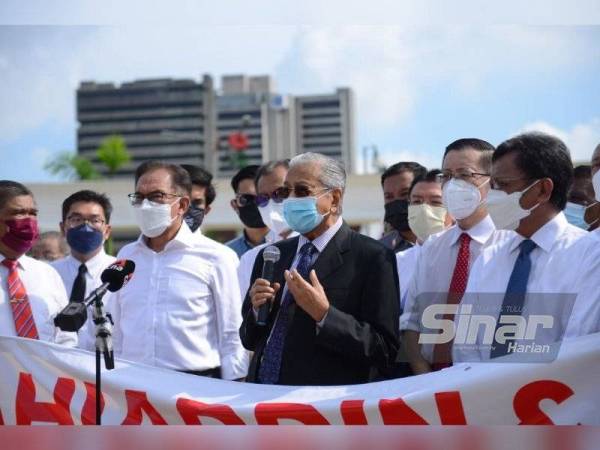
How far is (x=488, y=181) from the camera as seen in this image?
4.74 m

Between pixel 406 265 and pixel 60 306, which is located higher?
pixel 406 265

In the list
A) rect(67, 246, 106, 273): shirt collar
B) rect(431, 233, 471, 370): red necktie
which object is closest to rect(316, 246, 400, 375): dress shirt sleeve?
rect(431, 233, 471, 370): red necktie

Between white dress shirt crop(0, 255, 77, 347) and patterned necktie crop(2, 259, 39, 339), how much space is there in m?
0.02

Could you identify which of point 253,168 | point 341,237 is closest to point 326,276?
point 341,237

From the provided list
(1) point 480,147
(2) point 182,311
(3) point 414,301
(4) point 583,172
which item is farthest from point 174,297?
(4) point 583,172

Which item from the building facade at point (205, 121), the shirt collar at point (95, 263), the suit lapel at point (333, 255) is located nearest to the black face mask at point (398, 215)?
the suit lapel at point (333, 255)

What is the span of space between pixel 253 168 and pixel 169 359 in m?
2.56

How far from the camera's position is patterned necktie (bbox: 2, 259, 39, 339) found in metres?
4.89

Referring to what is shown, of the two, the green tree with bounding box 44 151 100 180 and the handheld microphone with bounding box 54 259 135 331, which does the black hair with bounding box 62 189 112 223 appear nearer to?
the handheld microphone with bounding box 54 259 135 331

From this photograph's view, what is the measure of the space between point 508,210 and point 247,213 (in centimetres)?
298

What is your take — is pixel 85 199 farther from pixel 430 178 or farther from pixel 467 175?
pixel 467 175

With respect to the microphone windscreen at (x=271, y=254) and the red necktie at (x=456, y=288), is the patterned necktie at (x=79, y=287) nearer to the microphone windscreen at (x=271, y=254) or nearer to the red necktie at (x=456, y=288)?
the microphone windscreen at (x=271, y=254)

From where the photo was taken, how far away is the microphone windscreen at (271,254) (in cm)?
425

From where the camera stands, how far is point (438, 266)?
15.4 ft
